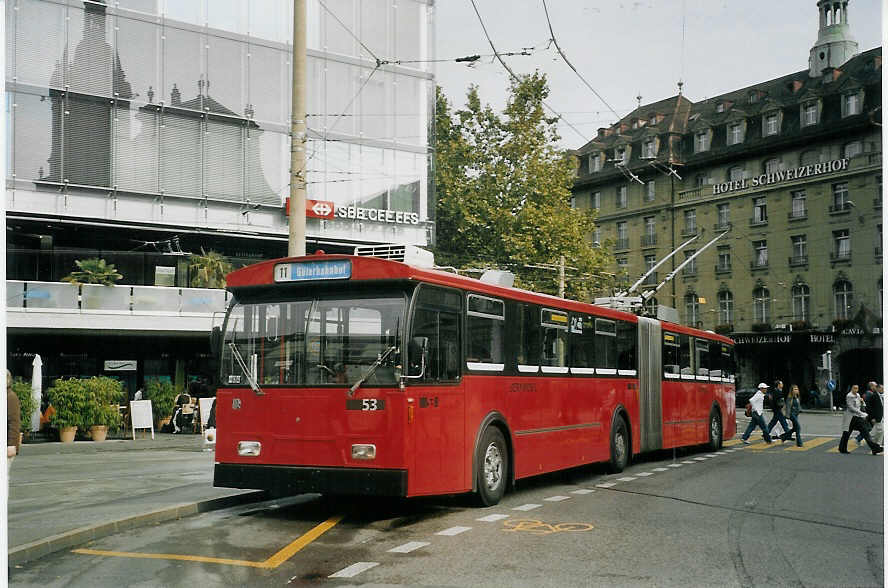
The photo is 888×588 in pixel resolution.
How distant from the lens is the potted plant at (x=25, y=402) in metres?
23.9

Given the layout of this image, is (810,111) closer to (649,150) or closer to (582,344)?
(582,344)

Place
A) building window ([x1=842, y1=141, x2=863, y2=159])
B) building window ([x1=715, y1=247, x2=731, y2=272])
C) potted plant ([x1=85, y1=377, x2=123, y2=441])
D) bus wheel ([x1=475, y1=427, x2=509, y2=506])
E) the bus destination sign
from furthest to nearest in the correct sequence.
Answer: building window ([x1=715, y1=247, x2=731, y2=272]), potted plant ([x1=85, y1=377, x2=123, y2=441]), building window ([x1=842, y1=141, x2=863, y2=159]), bus wheel ([x1=475, y1=427, x2=509, y2=506]), the bus destination sign

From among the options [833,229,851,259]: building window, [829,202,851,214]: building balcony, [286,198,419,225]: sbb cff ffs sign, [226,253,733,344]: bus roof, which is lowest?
[226,253,733,344]: bus roof

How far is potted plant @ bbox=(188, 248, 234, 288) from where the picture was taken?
105 feet

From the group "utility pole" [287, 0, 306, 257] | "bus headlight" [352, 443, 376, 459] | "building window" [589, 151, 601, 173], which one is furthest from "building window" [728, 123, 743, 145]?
"bus headlight" [352, 443, 376, 459]

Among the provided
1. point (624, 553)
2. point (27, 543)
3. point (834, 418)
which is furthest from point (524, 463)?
point (834, 418)

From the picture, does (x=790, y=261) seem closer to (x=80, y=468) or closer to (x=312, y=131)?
(x=312, y=131)

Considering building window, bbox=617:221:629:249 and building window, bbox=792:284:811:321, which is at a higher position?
building window, bbox=617:221:629:249

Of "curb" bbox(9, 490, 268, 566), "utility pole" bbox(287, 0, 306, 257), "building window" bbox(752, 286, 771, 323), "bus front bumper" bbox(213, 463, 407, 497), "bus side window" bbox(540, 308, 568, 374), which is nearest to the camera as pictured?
"curb" bbox(9, 490, 268, 566)

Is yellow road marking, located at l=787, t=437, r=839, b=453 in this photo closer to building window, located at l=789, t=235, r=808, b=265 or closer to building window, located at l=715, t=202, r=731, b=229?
building window, located at l=789, t=235, r=808, b=265

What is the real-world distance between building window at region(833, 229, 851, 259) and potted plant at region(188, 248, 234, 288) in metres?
18.7

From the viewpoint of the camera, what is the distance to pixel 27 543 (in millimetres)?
8633

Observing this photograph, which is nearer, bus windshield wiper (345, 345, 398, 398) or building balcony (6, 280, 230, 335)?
bus windshield wiper (345, 345, 398, 398)

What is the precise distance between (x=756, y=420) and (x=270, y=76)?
1830 centimetres
